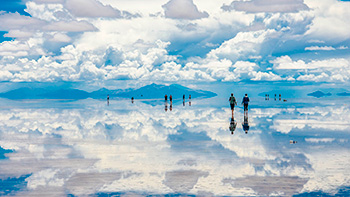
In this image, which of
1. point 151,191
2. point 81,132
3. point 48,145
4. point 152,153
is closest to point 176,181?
point 151,191

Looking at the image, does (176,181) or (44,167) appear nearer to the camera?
(176,181)

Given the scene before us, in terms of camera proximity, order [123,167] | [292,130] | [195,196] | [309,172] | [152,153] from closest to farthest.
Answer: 1. [195,196]
2. [309,172]
3. [123,167]
4. [152,153]
5. [292,130]

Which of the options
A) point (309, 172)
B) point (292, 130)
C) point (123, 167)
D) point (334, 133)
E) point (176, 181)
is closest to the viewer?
point (176, 181)

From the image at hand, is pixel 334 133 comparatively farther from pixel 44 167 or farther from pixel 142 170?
pixel 44 167

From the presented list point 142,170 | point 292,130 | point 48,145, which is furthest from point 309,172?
point 292,130

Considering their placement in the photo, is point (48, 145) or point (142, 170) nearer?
point (142, 170)

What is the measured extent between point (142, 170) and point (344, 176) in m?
7.91

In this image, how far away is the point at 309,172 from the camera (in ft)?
62.2

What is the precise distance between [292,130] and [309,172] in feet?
65.4

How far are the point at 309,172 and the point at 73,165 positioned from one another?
33.2 feet

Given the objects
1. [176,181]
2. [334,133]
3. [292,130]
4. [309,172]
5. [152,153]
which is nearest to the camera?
[176,181]

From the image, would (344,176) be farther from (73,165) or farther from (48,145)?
(48,145)

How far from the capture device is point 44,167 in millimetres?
20750

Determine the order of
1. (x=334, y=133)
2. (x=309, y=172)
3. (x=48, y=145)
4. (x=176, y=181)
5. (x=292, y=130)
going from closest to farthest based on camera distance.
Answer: (x=176, y=181)
(x=309, y=172)
(x=48, y=145)
(x=334, y=133)
(x=292, y=130)
